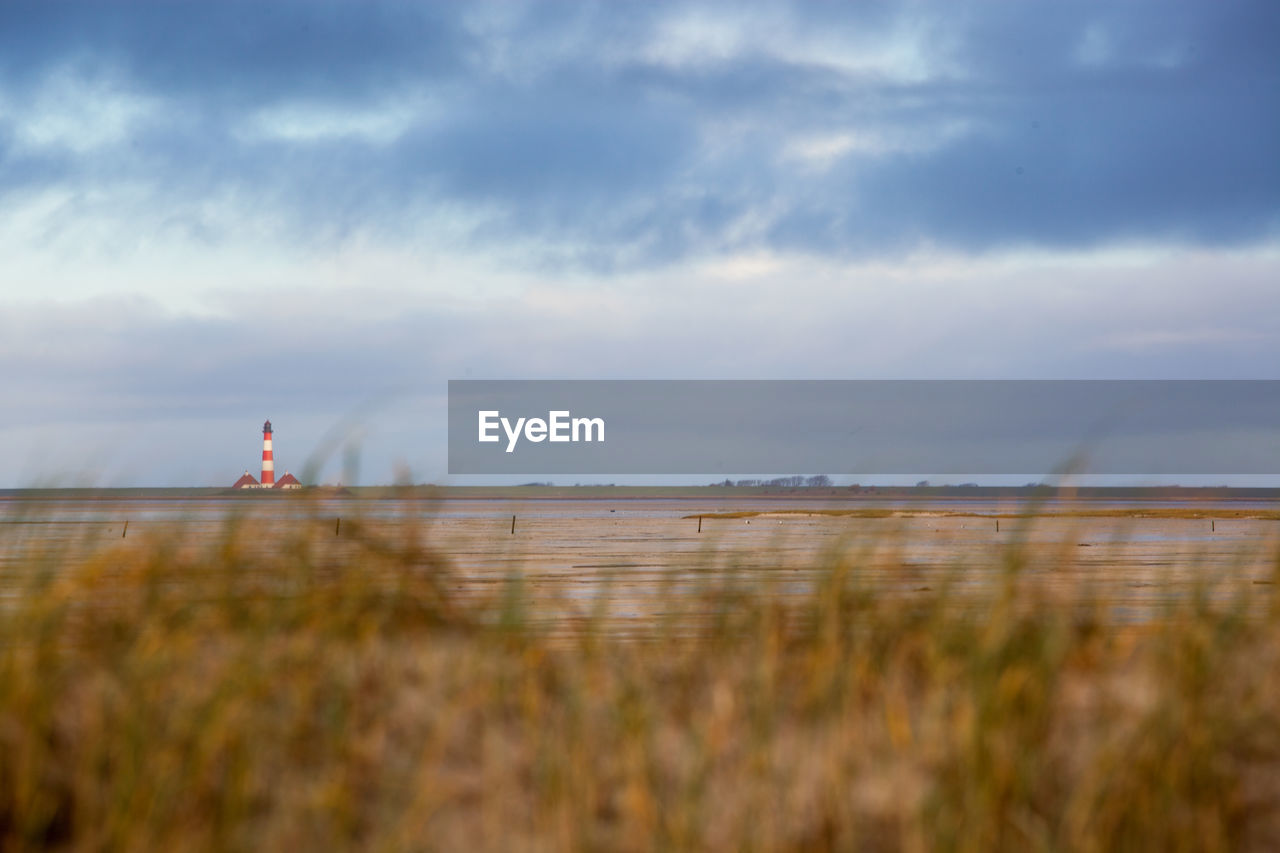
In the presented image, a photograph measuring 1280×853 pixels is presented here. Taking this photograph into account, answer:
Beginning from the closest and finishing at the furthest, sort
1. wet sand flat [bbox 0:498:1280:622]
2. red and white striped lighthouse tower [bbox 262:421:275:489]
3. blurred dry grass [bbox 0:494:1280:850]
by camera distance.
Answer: blurred dry grass [bbox 0:494:1280:850]
wet sand flat [bbox 0:498:1280:622]
red and white striped lighthouse tower [bbox 262:421:275:489]

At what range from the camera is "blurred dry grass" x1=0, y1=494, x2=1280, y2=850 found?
4934 mm

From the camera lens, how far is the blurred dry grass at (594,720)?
16.2 feet

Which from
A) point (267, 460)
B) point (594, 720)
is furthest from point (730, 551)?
point (267, 460)

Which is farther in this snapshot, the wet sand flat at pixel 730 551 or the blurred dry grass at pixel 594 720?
the wet sand flat at pixel 730 551

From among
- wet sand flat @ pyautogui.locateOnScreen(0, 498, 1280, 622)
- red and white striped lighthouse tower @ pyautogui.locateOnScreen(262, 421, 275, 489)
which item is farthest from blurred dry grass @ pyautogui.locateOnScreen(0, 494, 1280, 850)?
red and white striped lighthouse tower @ pyautogui.locateOnScreen(262, 421, 275, 489)

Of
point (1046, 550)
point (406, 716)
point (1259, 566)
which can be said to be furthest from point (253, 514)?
point (1259, 566)

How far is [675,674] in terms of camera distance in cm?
623

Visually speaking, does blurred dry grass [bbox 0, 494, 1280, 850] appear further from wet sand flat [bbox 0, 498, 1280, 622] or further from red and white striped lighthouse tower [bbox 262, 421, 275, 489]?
red and white striped lighthouse tower [bbox 262, 421, 275, 489]

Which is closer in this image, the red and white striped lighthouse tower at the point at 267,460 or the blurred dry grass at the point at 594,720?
the blurred dry grass at the point at 594,720

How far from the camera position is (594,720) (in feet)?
18.3

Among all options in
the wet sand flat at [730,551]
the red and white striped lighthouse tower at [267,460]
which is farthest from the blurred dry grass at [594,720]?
the red and white striped lighthouse tower at [267,460]

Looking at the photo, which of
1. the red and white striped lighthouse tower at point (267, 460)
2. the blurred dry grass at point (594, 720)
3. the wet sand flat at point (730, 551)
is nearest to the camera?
the blurred dry grass at point (594, 720)

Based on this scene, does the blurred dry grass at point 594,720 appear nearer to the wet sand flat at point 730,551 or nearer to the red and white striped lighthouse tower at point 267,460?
the wet sand flat at point 730,551

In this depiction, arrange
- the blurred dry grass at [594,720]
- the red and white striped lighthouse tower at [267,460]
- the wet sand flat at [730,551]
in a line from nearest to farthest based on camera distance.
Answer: the blurred dry grass at [594,720] < the wet sand flat at [730,551] < the red and white striped lighthouse tower at [267,460]
